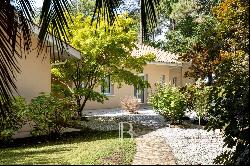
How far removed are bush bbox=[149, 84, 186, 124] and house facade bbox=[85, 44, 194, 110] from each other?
8569mm

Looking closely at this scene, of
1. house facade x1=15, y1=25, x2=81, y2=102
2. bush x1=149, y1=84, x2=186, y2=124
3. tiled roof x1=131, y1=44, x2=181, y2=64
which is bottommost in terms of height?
bush x1=149, y1=84, x2=186, y2=124

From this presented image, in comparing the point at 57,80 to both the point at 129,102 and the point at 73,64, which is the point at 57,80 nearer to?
the point at 73,64

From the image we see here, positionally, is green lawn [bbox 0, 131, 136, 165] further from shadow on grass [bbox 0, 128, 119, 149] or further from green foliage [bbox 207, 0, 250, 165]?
green foliage [bbox 207, 0, 250, 165]

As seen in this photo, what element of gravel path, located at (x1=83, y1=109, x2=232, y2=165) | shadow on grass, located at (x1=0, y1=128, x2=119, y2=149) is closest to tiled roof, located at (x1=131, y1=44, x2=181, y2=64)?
gravel path, located at (x1=83, y1=109, x2=232, y2=165)

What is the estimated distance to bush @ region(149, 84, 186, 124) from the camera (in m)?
16.8

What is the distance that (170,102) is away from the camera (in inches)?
669

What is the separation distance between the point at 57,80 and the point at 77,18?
157 inches

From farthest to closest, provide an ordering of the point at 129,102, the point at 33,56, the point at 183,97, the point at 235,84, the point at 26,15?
the point at 129,102 < the point at 183,97 < the point at 33,56 < the point at 235,84 < the point at 26,15

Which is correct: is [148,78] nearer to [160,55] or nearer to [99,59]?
[160,55]

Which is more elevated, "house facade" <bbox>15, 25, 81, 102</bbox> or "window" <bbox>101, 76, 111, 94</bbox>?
"house facade" <bbox>15, 25, 81, 102</bbox>

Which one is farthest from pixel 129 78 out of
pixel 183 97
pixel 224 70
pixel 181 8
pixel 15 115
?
pixel 181 8

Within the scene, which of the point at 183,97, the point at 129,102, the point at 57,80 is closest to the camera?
the point at 183,97

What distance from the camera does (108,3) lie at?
Result: 284 cm

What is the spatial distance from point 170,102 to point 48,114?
6.10 metres
